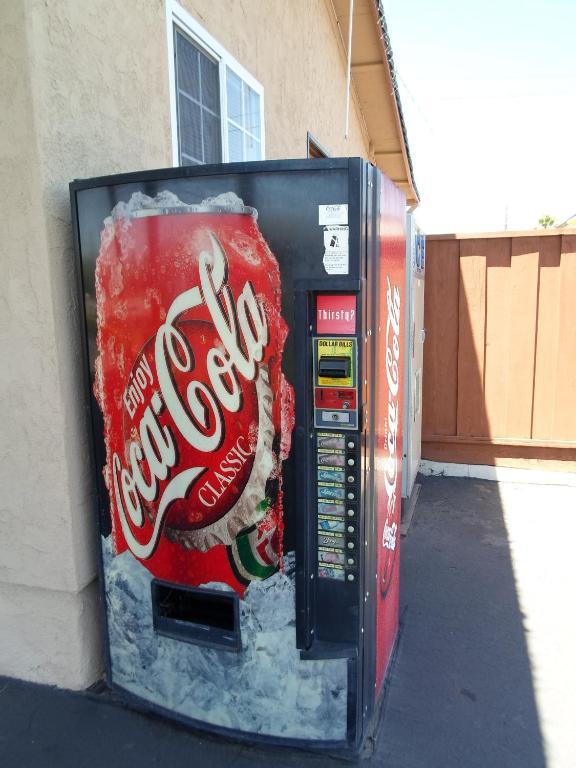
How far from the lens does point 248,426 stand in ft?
6.53

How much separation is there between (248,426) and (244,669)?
0.97 metres

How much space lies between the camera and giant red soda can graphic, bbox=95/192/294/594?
193cm

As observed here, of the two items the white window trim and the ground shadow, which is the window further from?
the ground shadow

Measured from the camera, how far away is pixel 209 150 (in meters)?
3.80

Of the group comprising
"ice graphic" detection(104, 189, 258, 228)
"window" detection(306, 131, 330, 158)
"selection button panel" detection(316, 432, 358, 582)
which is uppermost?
"window" detection(306, 131, 330, 158)

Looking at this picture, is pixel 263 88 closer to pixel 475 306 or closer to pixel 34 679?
pixel 475 306

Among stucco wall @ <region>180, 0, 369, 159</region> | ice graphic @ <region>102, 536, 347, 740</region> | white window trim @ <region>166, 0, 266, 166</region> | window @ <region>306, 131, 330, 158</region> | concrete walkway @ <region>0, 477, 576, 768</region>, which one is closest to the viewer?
ice graphic @ <region>102, 536, 347, 740</region>

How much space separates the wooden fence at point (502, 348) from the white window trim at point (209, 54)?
2.32 metres

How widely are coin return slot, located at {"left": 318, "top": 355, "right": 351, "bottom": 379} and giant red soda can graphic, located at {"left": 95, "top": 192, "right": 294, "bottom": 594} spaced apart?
14 centimetres

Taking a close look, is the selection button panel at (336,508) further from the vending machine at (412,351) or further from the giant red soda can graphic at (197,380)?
the vending machine at (412,351)

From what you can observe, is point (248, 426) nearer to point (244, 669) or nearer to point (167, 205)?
point (167, 205)

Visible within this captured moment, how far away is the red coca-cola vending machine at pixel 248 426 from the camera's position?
1.90 metres

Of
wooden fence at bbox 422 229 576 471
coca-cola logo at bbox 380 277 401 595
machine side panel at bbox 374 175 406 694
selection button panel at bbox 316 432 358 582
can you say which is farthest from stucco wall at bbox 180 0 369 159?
selection button panel at bbox 316 432 358 582

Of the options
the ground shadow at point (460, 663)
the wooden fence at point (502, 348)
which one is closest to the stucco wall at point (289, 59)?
the wooden fence at point (502, 348)
